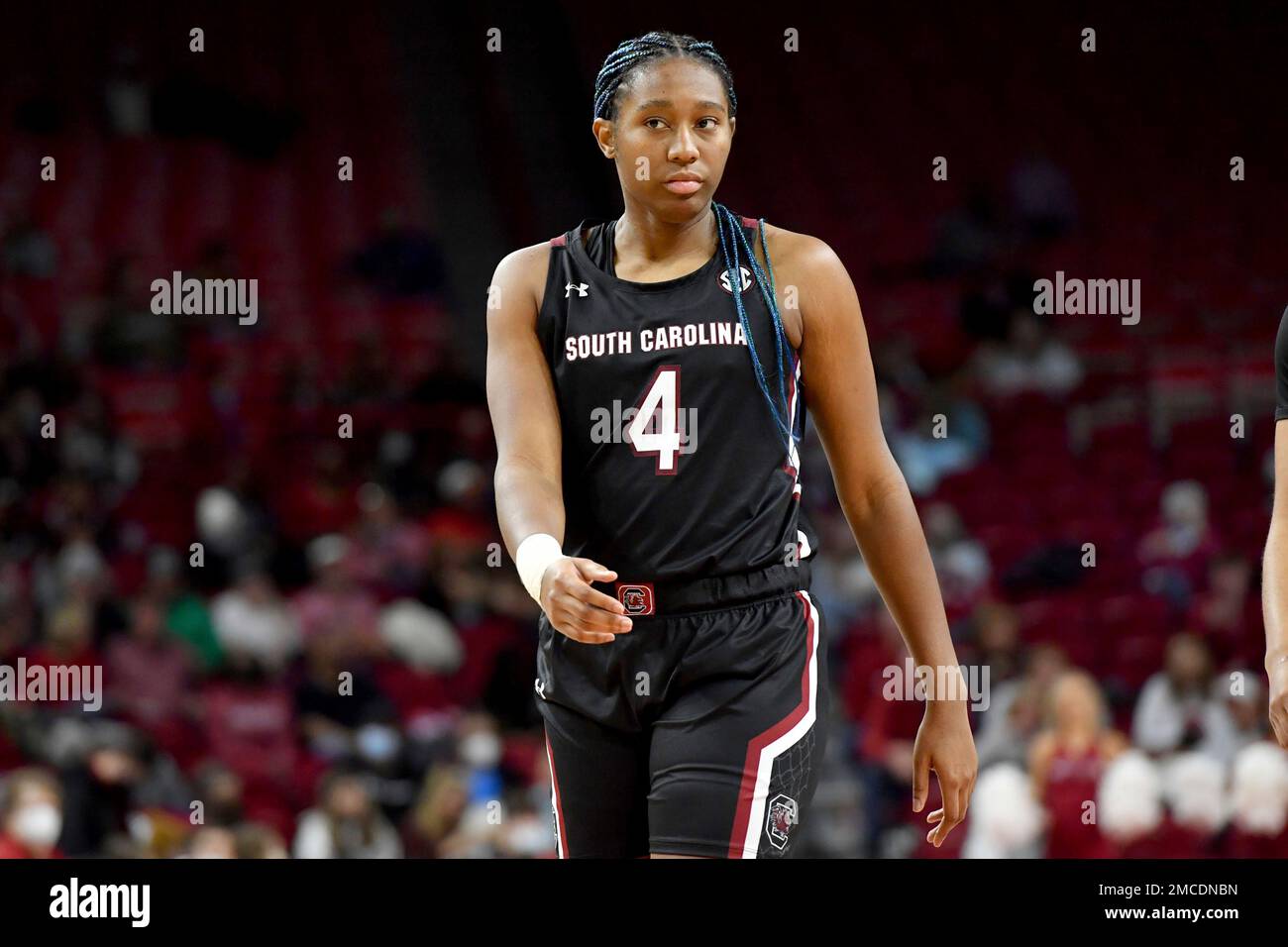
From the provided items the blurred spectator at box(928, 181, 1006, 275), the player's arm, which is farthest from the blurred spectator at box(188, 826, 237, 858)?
the blurred spectator at box(928, 181, 1006, 275)

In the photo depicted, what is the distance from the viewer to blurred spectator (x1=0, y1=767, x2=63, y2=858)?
6520 millimetres

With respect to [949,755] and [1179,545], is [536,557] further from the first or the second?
[1179,545]

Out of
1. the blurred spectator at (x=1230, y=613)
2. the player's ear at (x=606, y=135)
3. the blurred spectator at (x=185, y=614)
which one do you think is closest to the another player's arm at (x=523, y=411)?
the player's ear at (x=606, y=135)

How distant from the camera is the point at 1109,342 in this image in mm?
9453

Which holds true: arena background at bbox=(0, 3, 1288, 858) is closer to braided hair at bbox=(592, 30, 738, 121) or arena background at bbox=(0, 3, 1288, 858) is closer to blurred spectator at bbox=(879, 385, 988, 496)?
blurred spectator at bbox=(879, 385, 988, 496)

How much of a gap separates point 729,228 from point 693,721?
93cm

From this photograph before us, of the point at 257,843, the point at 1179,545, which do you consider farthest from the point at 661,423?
the point at 1179,545

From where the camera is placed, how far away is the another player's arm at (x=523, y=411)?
292 centimetres

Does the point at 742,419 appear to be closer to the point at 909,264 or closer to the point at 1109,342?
the point at 1109,342

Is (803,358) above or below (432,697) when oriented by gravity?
above

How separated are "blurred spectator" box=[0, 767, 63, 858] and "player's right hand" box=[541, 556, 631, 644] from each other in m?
4.53

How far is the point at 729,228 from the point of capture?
318cm

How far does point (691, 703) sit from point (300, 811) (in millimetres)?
4704

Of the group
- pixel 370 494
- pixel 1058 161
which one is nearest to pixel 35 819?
pixel 370 494
